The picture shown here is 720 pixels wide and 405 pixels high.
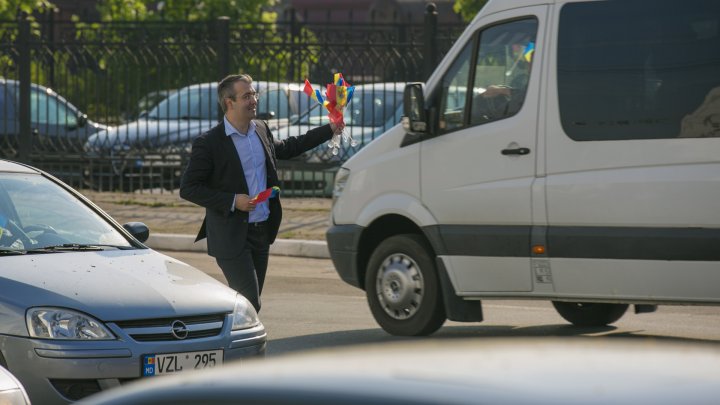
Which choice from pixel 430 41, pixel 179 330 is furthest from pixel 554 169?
pixel 430 41

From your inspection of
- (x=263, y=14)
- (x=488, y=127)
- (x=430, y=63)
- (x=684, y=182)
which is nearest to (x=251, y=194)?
(x=488, y=127)

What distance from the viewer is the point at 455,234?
8992mm

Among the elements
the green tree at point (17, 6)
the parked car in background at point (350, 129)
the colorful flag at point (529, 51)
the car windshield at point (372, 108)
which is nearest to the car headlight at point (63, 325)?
the colorful flag at point (529, 51)

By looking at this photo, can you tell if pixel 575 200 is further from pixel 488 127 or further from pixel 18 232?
pixel 18 232

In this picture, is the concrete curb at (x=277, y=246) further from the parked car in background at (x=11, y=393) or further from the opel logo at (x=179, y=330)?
the parked car in background at (x=11, y=393)

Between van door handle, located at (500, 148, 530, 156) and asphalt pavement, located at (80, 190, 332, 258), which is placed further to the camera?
asphalt pavement, located at (80, 190, 332, 258)

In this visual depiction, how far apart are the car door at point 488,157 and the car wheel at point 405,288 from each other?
231 mm

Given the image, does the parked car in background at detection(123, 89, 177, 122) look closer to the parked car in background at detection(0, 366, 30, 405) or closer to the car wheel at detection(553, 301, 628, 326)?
the car wheel at detection(553, 301, 628, 326)

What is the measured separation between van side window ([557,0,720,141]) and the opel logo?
2755mm

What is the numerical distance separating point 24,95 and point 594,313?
1191cm

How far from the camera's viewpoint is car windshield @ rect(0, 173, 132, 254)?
7.49 meters

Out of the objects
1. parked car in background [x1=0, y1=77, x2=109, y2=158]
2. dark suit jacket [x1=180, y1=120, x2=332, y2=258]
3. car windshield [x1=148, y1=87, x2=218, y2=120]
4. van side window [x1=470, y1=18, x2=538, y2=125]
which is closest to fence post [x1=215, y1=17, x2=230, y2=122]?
car windshield [x1=148, y1=87, x2=218, y2=120]

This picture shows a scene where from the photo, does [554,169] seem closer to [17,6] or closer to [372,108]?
[372,108]

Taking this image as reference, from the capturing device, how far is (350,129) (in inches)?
719
